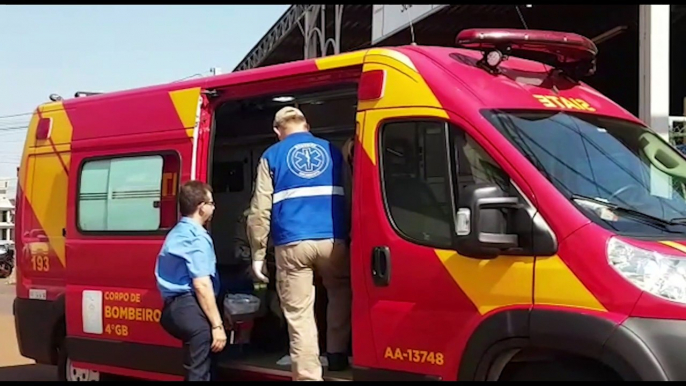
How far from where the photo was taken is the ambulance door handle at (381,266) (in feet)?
16.1

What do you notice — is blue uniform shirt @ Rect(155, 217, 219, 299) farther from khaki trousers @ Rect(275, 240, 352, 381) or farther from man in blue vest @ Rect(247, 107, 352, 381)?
khaki trousers @ Rect(275, 240, 352, 381)

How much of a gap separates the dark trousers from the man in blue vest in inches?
17.9

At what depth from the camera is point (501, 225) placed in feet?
14.3

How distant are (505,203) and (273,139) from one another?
3365 millimetres

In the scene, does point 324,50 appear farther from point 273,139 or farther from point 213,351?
point 213,351

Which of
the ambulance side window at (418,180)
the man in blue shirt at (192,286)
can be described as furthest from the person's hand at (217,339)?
the ambulance side window at (418,180)

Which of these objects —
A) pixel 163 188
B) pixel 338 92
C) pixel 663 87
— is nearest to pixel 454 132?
pixel 338 92

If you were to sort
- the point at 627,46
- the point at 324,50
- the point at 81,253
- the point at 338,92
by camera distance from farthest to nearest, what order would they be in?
1. the point at 324,50
2. the point at 627,46
3. the point at 81,253
4. the point at 338,92

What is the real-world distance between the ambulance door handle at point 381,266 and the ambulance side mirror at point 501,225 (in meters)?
0.64

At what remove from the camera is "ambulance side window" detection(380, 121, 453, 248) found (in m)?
4.80

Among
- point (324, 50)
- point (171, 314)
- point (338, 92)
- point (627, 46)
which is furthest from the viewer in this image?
point (324, 50)

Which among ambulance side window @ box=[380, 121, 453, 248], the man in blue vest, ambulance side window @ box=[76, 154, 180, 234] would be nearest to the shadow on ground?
ambulance side window @ box=[76, 154, 180, 234]

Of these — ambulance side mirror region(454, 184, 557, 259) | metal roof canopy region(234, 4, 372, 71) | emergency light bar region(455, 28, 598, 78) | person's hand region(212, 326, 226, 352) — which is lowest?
person's hand region(212, 326, 226, 352)

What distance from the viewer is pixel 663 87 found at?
10148mm
